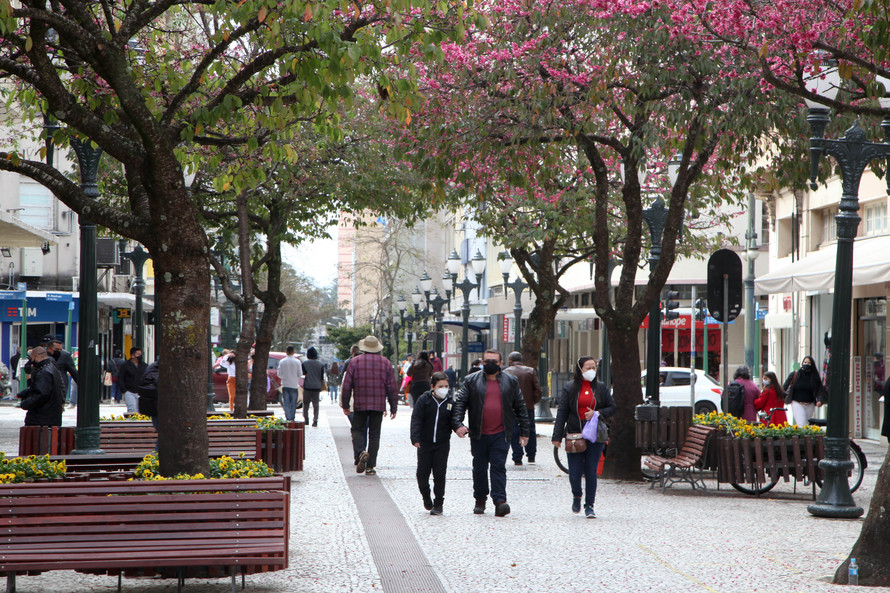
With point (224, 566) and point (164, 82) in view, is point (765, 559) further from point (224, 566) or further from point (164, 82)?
point (164, 82)

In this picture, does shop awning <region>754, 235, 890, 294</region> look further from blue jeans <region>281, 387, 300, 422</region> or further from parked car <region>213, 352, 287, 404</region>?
parked car <region>213, 352, 287, 404</region>

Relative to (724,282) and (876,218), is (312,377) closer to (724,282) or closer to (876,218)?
(876,218)

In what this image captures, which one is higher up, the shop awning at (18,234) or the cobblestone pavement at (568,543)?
the shop awning at (18,234)

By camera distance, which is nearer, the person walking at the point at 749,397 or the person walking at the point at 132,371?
the person walking at the point at 749,397

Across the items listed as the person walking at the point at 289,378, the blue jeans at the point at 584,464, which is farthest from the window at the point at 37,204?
the blue jeans at the point at 584,464

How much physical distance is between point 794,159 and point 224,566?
1028cm

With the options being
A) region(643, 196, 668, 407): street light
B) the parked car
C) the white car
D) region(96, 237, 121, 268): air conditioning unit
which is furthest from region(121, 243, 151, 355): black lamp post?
the parked car

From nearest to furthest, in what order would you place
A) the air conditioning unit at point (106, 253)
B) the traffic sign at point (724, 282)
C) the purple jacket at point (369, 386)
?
the traffic sign at point (724, 282) < the purple jacket at point (369, 386) < the air conditioning unit at point (106, 253)

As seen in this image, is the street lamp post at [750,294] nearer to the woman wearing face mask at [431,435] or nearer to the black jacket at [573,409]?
the black jacket at [573,409]

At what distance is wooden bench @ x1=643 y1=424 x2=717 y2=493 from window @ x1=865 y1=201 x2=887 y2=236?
10.6m

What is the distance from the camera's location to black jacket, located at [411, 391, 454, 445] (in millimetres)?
12492

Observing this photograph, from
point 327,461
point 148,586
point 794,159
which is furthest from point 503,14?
point 148,586

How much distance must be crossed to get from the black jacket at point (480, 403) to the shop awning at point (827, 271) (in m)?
7.49

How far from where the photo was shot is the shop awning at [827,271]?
59.2ft
